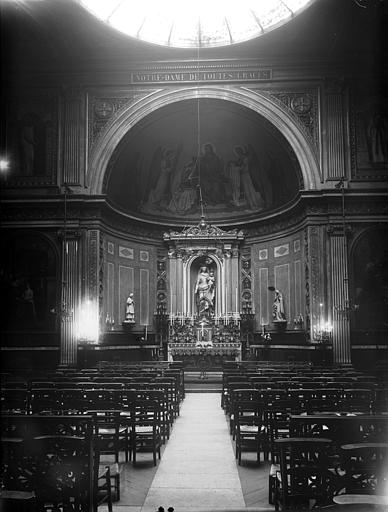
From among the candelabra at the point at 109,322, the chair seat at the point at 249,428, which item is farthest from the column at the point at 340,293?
the chair seat at the point at 249,428

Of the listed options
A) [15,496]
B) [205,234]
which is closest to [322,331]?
[205,234]

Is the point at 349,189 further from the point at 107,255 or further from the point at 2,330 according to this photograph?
the point at 2,330

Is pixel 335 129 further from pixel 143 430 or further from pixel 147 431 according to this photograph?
pixel 147 431

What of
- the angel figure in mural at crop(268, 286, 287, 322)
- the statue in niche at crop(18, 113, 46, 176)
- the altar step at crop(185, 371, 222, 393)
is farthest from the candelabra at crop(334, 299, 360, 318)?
the statue in niche at crop(18, 113, 46, 176)

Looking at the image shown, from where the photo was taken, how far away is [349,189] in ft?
76.0

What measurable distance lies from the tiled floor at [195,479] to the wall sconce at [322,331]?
Answer: 455 inches

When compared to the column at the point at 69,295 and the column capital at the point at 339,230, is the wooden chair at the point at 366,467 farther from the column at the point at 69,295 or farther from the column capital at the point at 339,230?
the column capital at the point at 339,230

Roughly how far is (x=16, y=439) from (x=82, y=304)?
710 inches

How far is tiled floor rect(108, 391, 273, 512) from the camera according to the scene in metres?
6.81

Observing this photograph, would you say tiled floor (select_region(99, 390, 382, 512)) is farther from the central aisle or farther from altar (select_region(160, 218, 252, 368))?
altar (select_region(160, 218, 252, 368))

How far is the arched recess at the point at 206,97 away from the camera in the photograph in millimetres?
24062

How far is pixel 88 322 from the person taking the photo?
23.1 meters

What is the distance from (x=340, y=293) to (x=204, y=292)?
7.03 metres

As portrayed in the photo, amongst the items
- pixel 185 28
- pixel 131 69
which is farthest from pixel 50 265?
pixel 185 28
